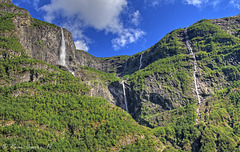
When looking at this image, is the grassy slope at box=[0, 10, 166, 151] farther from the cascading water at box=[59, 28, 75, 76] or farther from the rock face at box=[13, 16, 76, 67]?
the cascading water at box=[59, 28, 75, 76]

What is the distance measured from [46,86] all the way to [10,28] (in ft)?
152

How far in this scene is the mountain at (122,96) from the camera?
68500 mm

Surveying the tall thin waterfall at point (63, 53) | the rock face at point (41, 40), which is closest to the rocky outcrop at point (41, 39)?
the rock face at point (41, 40)

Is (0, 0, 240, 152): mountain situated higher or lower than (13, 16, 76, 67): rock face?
lower

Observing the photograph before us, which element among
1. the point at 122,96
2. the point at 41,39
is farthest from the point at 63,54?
the point at 122,96

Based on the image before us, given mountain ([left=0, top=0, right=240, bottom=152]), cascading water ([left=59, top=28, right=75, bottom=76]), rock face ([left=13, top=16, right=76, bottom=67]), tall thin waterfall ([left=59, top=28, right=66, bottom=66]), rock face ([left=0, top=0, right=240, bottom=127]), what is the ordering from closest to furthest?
mountain ([left=0, top=0, right=240, bottom=152])
rock face ([left=13, top=16, right=76, bottom=67])
rock face ([left=0, top=0, right=240, bottom=127])
cascading water ([left=59, top=28, right=75, bottom=76])
tall thin waterfall ([left=59, top=28, right=66, bottom=66])

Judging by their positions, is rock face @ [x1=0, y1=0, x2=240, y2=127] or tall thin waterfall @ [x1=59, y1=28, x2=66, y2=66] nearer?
rock face @ [x1=0, y1=0, x2=240, y2=127]

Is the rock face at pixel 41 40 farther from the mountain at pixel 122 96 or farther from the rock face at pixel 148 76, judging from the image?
the mountain at pixel 122 96

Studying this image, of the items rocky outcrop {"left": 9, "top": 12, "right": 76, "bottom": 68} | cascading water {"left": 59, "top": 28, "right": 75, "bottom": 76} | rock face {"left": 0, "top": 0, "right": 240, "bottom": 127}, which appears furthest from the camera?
cascading water {"left": 59, "top": 28, "right": 75, "bottom": 76}

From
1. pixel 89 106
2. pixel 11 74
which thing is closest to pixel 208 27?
pixel 89 106

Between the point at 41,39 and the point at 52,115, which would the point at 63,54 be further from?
the point at 52,115

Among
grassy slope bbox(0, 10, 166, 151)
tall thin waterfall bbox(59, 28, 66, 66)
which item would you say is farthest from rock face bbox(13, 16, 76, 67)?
grassy slope bbox(0, 10, 166, 151)

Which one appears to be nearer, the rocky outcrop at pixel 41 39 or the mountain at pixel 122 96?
the mountain at pixel 122 96

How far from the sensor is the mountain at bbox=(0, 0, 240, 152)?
68.5m
